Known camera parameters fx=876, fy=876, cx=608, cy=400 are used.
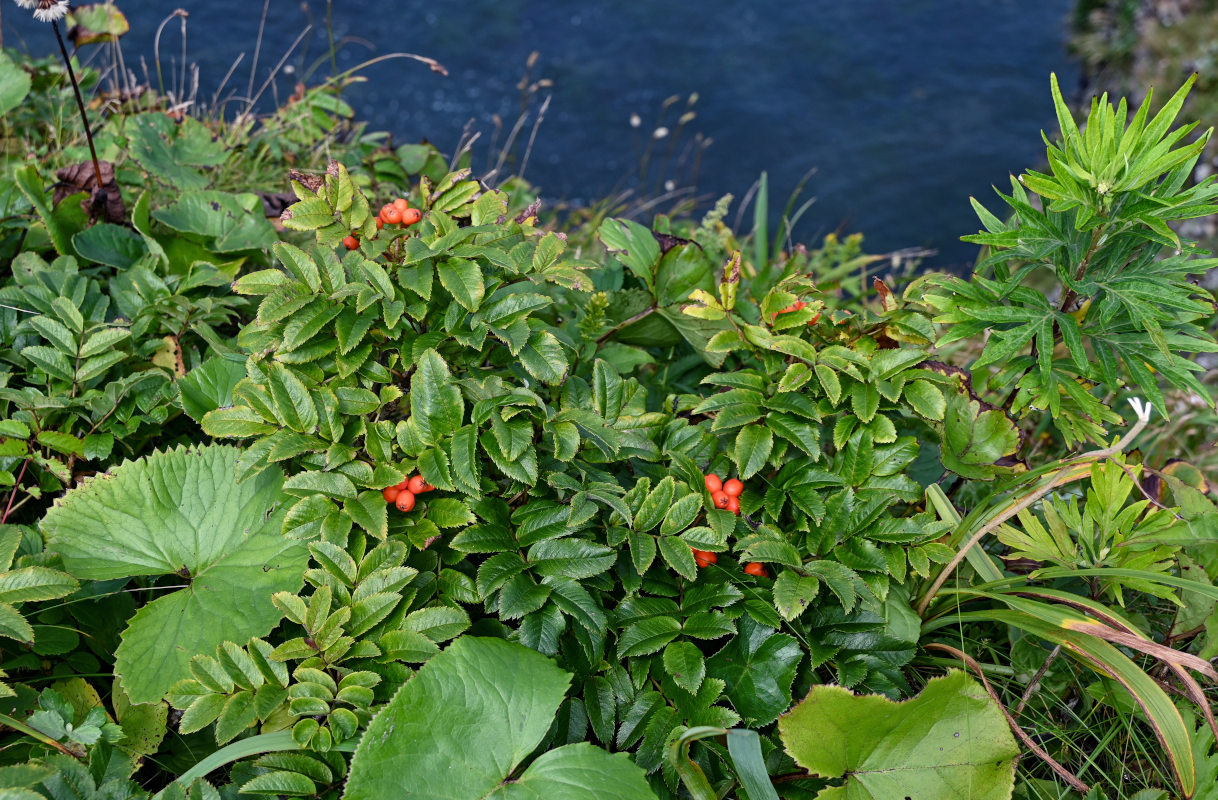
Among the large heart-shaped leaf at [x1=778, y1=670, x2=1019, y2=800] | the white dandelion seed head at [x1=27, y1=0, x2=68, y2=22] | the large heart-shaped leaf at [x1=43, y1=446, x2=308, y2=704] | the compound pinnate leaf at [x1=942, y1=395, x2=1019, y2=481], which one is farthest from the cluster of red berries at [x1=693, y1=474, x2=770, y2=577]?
the white dandelion seed head at [x1=27, y1=0, x2=68, y2=22]

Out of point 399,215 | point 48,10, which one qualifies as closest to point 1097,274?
point 399,215

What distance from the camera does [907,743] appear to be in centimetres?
155

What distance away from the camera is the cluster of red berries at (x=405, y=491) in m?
1.66

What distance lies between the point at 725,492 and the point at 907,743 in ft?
1.84

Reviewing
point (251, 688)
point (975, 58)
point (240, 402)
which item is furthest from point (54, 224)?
point (975, 58)

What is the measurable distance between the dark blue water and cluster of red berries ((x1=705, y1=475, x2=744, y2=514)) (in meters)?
4.77

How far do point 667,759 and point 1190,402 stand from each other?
2086mm

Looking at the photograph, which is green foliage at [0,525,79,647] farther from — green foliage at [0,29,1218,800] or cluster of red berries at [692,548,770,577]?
cluster of red berries at [692,548,770,577]

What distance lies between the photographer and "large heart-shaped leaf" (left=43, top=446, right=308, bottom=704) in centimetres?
159

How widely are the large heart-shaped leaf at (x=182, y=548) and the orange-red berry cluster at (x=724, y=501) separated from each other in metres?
0.77

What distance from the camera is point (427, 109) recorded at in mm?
6660

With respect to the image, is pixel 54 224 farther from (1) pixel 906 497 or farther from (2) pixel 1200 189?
(2) pixel 1200 189

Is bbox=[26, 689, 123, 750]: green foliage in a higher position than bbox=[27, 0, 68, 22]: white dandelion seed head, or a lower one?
lower

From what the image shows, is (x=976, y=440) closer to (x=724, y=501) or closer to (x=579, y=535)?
(x=724, y=501)
